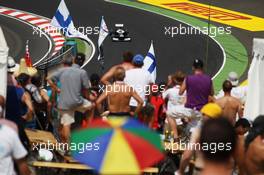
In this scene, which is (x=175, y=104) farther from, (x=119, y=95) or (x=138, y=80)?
(x=119, y=95)

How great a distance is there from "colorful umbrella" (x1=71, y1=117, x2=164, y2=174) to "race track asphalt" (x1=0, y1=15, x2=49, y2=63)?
16.7m

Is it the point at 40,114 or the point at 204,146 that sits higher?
the point at 204,146

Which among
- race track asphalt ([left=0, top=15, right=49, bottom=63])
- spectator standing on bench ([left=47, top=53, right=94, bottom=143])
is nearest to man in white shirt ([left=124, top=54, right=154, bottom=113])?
spectator standing on bench ([left=47, top=53, right=94, bottom=143])

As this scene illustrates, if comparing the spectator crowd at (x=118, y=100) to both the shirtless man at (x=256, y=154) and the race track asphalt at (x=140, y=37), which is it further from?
the race track asphalt at (x=140, y=37)

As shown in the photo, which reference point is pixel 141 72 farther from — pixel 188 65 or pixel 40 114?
pixel 188 65

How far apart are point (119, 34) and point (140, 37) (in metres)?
0.66

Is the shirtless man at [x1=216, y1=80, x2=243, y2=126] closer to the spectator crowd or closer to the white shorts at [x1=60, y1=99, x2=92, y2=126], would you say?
the spectator crowd

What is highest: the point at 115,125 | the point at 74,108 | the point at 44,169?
the point at 115,125

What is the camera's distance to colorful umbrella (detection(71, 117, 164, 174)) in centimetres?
517

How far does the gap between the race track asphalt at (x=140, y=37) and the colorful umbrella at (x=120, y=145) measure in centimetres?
1554

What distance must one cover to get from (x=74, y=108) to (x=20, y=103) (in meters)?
1.18

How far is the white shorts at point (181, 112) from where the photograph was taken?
12.2 metres

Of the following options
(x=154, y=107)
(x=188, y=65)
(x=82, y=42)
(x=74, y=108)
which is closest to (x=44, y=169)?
(x=74, y=108)

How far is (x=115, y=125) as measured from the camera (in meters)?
5.50
